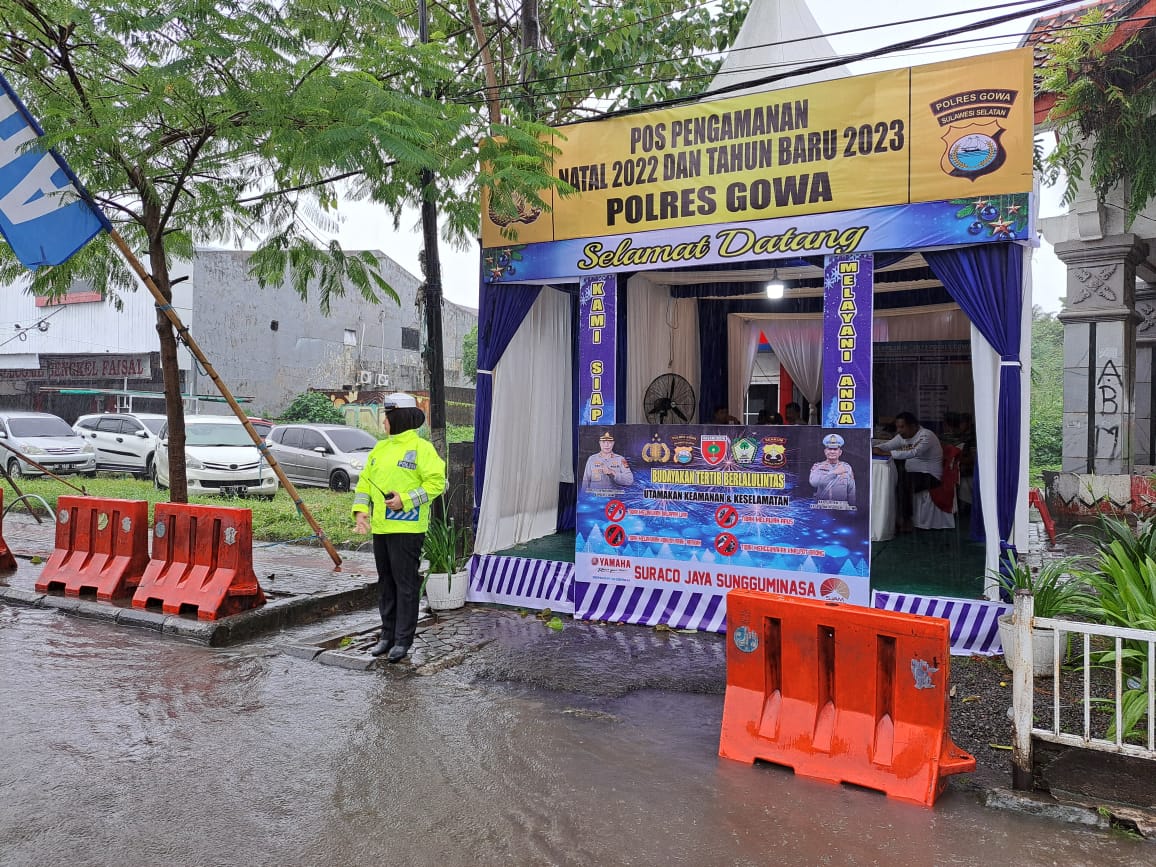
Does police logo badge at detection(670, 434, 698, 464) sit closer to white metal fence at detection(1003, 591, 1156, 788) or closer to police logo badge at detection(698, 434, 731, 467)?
police logo badge at detection(698, 434, 731, 467)

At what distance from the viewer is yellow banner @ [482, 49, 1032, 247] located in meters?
6.15

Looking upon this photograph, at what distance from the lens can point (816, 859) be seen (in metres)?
3.37

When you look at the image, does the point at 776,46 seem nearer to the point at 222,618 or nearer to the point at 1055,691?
the point at 1055,691

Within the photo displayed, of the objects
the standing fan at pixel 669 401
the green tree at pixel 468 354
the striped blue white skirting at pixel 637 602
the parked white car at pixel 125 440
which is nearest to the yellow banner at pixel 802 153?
the standing fan at pixel 669 401

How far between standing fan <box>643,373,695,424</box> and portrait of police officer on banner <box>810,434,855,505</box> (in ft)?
11.3

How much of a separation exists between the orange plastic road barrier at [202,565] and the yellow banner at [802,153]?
12.4 ft

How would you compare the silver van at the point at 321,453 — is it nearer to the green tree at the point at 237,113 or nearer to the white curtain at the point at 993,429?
the green tree at the point at 237,113

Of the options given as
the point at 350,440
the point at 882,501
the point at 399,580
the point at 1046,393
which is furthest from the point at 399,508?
the point at 1046,393

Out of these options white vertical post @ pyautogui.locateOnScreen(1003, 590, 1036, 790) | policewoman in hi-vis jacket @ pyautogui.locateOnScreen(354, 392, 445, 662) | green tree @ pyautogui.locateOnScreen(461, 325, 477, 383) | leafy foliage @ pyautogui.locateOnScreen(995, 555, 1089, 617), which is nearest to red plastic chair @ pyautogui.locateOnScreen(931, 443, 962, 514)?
leafy foliage @ pyautogui.locateOnScreen(995, 555, 1089, 617)

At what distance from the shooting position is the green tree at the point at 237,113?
6.70m

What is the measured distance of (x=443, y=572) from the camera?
312 inches

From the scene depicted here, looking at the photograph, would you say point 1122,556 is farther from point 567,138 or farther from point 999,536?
point 567,138

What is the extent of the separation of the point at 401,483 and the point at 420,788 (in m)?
2.55

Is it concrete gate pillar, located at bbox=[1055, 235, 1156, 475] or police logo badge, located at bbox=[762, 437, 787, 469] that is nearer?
police logo badge, located at bbox=[762, 437, 787, 469]
